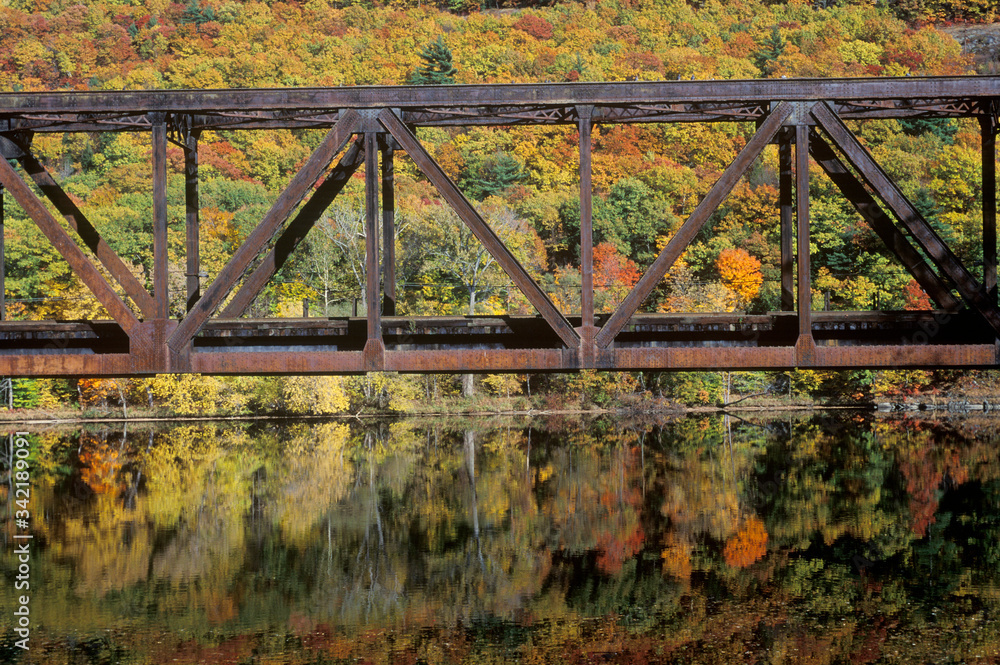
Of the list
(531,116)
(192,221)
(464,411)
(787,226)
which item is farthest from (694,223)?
(464,411)

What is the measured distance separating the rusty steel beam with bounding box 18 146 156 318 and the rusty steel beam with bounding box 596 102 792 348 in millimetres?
7519

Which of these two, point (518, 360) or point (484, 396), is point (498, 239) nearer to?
point (518, 360)

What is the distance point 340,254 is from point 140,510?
39.9 m

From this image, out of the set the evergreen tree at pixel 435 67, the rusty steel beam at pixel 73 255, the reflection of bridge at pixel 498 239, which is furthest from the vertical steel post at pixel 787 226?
the evergreen tree at pixel 435 67

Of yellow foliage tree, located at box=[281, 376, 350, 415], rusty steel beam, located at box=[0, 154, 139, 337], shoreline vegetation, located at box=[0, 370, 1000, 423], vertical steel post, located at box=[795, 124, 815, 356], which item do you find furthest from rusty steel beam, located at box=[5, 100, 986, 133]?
shoreline vegetation, located at box=[0, 370, 1000, 423]

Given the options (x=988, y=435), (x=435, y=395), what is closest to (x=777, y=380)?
(x=988, y=435)

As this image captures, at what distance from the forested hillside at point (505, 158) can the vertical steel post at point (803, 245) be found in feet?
173

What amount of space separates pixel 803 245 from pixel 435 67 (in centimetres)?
11259

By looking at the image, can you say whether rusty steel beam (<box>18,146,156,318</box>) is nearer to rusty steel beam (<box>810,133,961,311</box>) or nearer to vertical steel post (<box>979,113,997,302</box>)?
rusty steel beam (<box>810,133,961,311</box>)

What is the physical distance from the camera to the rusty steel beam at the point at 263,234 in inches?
647

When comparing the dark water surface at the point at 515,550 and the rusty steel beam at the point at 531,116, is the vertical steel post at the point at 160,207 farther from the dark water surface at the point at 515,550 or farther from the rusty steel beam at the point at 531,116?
the dark water surface at the point at 515,550

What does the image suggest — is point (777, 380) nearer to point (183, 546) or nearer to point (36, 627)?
point (183, 546)

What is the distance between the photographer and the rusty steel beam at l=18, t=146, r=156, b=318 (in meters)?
17.1

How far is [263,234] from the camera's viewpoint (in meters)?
16.5
